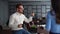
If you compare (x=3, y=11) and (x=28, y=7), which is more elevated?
(x=28, y=7)

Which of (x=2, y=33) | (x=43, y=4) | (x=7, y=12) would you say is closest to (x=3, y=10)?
(x=7, y=12)

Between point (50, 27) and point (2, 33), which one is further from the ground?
point (50, 27)

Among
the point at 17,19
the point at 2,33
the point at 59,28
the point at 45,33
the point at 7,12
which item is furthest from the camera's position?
the point at 7,12

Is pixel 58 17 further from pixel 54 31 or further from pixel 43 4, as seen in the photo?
pixel 43 4

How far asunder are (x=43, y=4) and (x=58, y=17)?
889cm

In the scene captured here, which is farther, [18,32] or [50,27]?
[18,32]

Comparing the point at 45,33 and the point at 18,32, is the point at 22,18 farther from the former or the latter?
the point at 45,33

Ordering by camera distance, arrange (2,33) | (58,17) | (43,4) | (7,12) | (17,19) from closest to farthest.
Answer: (58,17) → (17,19) → (2,33) → (43,4) → (7,12)

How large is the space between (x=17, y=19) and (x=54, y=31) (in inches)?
27.3

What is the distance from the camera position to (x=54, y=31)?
5.80 ft

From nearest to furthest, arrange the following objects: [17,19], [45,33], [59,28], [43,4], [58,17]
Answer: [58,17]
[59,28]
[45,33]
[17,19]
[43,4]

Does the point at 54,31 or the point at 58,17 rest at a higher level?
the point at 58,17

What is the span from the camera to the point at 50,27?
1.76 metres

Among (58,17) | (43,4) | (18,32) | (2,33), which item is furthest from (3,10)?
(58,17)
